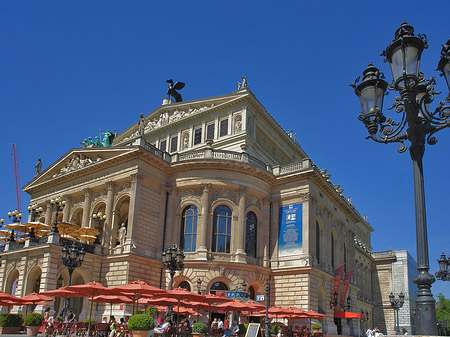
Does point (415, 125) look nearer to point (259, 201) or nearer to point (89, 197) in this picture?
point (259, 201)

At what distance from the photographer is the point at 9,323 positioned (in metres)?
25.3

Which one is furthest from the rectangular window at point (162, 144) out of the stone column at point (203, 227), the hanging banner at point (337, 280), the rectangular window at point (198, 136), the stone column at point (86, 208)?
the hanging banner at point (337, 280)

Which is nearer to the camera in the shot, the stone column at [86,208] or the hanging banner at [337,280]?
the stone column at [86,208]

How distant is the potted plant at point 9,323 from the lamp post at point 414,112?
24.2 metres

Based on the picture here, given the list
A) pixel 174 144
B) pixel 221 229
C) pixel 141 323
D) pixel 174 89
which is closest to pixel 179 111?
pixel 174 144

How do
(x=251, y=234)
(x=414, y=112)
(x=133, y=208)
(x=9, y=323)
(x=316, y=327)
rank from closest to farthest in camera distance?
(x=414, y=112)
(x=9, y=323)
(x=316, y=327)
(x=133, y=208)
(x=251, y=234)

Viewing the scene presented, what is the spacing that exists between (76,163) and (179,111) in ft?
42.9

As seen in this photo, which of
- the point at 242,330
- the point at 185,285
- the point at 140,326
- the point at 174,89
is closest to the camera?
the point at 140,326

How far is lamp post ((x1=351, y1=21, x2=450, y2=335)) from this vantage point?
749 centimetres

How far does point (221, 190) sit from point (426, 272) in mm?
30603

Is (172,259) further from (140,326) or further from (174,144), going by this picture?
(174,144)

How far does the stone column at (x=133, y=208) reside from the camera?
3431 centimetres

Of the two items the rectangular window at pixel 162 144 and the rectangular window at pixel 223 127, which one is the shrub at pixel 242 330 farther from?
the rectangular window at pixel 162 144

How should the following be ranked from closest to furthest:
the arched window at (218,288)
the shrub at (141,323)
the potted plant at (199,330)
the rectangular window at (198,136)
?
1. the shrub at (141,323)
2. the potted plant at (199,330)
3. the arched window at (218,288)
4. the rectangular window at (198,136)
